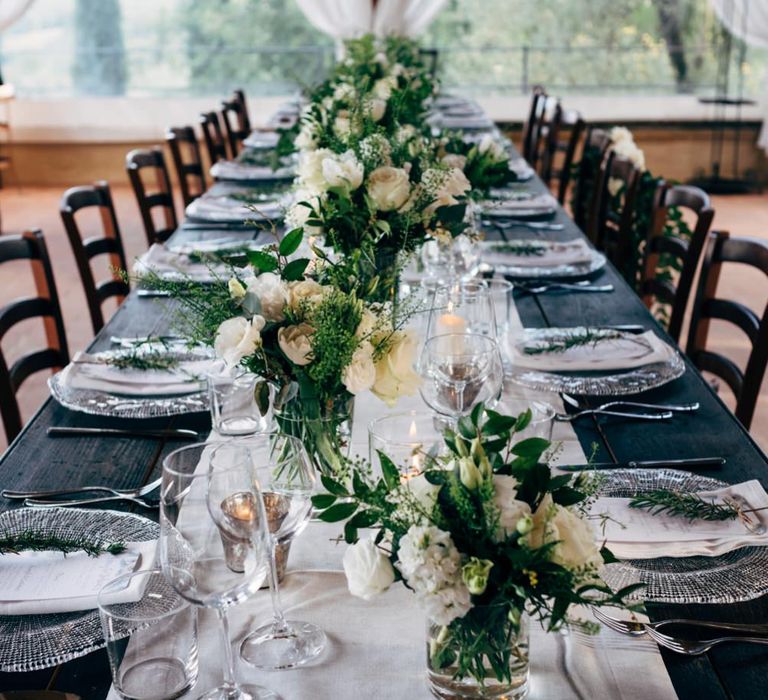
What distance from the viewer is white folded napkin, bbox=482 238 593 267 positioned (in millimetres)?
2607

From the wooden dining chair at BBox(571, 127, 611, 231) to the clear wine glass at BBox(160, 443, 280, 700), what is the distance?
10.1ft

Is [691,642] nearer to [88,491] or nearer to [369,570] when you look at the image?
[369,570]

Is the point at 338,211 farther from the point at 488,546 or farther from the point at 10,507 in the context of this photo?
the point at 488,546

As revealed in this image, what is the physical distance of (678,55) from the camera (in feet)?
25.6

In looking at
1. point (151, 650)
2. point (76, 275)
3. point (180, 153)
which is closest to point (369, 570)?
point (151, 650)

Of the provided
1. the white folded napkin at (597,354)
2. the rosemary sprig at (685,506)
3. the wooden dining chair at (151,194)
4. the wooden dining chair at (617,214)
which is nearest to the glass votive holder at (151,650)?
the rosemary sprig at (685,506)

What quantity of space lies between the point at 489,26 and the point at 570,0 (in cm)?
65

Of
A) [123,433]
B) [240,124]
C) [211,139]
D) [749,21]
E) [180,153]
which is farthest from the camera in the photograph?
[749,21]

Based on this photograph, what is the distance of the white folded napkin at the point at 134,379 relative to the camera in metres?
1.79

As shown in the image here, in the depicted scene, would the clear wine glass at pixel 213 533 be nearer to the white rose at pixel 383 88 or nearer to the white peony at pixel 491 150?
the white peony at pixel 491 150

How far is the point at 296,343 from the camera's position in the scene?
47.4 inches

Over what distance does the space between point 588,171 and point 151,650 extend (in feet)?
11.8

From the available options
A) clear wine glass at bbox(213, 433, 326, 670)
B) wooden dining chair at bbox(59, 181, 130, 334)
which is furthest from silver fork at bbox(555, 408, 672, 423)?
wooden dining chair at bbox(59, 181, 130, 334)

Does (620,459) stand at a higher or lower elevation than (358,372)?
lower
